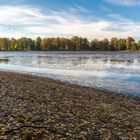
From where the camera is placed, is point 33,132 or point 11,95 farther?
point 11,95

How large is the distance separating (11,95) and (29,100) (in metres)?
2.25

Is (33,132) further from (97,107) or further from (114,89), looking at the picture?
(114,89)

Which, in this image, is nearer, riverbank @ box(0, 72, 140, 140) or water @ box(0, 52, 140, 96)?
riverbank @ box(0, 72, 140, 140)

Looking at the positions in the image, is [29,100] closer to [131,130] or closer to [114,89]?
[131,130]

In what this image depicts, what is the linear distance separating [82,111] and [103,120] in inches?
97.5

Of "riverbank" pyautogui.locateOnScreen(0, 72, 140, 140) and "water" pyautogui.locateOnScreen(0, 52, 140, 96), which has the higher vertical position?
"riverbank" pyautogui.locateOnScreen(0, 72, 140, 140)

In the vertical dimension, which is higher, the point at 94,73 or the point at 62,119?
the point at 62,119

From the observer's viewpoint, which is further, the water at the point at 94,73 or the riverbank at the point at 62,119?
the water at the point at 94,73

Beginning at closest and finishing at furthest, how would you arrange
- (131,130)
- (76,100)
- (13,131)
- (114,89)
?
1. (13,131)
2. (131,130)
3. (76,100)
4. (114,89)

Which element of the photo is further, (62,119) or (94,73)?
(94,73)

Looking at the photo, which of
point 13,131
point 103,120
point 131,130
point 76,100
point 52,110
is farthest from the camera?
point 76,100

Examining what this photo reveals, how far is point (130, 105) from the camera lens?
27500 millimetres

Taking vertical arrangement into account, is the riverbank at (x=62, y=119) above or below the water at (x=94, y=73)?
above

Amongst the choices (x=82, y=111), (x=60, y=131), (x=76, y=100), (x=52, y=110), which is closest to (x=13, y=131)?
(x=60, y=131)
